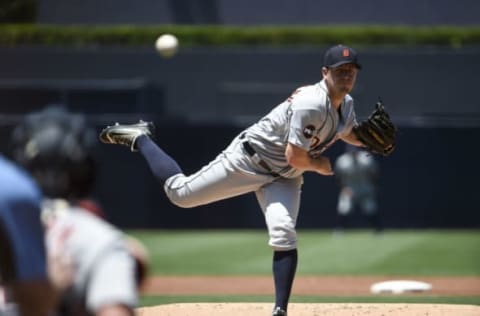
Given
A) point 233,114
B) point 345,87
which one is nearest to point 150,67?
point 233,114

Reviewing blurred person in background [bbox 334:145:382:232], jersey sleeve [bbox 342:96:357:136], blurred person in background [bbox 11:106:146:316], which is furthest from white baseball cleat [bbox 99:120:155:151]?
blurred person in background [bbox 334:145:382:232]

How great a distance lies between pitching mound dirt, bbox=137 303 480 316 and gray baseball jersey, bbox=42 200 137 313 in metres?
3.79

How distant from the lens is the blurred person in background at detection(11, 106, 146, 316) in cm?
229

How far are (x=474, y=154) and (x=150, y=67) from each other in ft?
20.2

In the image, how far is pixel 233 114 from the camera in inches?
723

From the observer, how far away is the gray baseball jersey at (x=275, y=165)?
566 centimetres

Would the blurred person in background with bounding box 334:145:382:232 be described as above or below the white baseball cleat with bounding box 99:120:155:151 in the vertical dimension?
above

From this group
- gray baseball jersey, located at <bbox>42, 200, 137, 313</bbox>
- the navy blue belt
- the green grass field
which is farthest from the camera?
the green grass field

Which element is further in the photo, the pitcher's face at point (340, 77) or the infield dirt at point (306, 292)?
the infield dirt at point (306, 292)

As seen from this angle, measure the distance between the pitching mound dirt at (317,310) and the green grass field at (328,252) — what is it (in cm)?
541

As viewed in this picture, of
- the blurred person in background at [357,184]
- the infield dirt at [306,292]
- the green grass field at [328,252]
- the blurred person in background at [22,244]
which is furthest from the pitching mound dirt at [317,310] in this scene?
the blurred person in background at [357,184]

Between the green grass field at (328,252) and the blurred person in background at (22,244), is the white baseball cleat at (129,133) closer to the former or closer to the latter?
the blurred person in background at (22,244)

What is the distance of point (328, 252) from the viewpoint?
14320 millimetres

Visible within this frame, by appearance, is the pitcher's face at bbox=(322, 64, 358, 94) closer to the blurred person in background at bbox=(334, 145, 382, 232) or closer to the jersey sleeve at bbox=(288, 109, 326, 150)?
the jersey sleeve at bbox=(288, 109, 326, 150)
